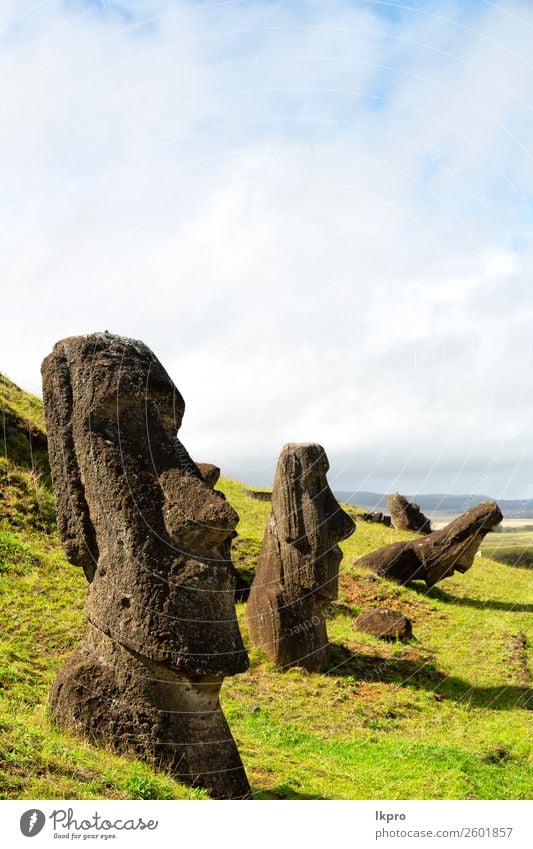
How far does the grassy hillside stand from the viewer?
703 centimetres

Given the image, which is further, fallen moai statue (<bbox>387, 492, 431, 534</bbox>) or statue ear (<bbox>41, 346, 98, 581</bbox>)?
fallen moai statue (<bbox>387, 492, 431, 534</bbox>)

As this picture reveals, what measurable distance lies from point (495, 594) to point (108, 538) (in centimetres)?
1868

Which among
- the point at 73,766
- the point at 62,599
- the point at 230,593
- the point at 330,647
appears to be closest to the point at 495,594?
the point at 330,647

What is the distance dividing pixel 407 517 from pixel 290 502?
18839mm

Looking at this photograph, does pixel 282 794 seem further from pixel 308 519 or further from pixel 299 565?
pixel 308 519

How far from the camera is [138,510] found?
7.68 m

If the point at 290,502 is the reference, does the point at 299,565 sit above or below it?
below

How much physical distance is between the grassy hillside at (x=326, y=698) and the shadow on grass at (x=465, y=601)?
10 cm

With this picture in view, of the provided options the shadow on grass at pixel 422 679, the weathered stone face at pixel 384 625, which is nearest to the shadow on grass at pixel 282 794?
the shadow on grass at pixel 422 679

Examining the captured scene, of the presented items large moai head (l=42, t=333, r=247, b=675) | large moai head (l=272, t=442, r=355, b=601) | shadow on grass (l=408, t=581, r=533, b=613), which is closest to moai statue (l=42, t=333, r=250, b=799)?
large moai head (l=42, t=333, r=247, b=675)

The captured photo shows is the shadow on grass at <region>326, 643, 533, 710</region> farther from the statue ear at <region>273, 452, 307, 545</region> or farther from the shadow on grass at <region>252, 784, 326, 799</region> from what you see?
the shadow on grass at <region>252, 784, 326, 799</region>

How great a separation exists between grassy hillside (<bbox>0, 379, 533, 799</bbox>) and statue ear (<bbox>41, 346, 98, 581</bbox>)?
67.5 inches
